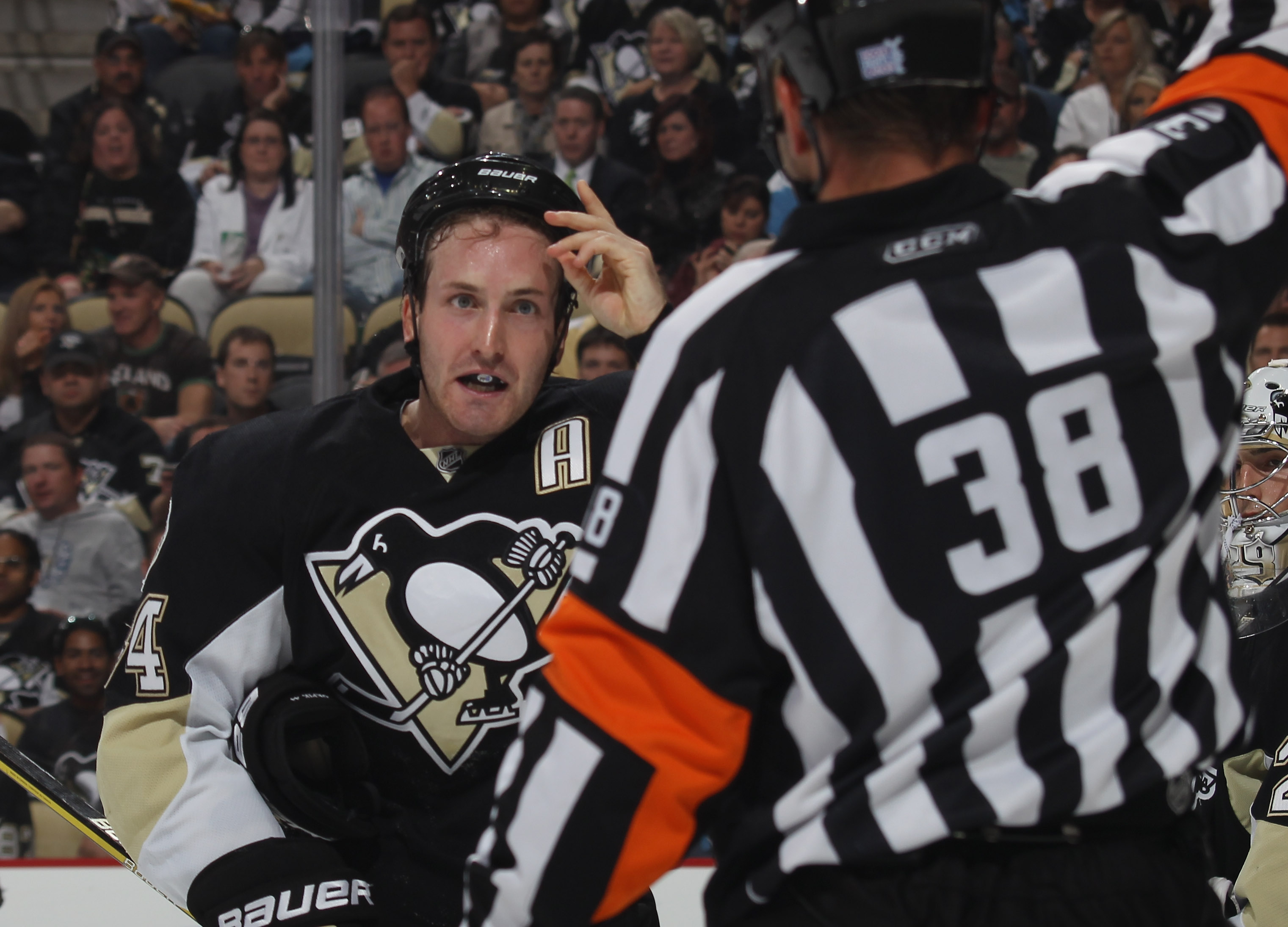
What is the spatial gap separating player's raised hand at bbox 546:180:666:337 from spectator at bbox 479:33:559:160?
9.74 ft

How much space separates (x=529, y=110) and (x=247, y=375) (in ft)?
4.94

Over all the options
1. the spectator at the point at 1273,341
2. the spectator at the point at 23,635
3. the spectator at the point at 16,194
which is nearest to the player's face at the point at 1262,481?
the spectator at the point at 1273,341

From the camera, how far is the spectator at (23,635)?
346 cm

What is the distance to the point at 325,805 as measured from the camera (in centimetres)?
138

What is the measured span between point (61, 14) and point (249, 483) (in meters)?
3.88

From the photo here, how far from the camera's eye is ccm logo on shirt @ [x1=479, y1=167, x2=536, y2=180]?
1.54 meters

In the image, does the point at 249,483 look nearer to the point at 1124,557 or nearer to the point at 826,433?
the point at 826,433

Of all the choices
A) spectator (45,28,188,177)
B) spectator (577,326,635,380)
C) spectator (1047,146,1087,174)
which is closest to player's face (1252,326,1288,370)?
spectator (1047,146,1087,174)

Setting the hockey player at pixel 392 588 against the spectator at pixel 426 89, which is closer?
the hockey player at pixel 392 588

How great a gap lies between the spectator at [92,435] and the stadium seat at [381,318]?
0.85 metres

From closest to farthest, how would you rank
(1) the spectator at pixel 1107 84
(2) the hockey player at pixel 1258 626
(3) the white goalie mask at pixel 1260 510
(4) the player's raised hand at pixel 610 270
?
1. (4) the player's raised hand at pixel 610 270
2. (2) the hockey player at pixel 1258 626
3. (3) the white goalie mask at pixel 1260 510
4. (1) the spectator at pixel 1107 84

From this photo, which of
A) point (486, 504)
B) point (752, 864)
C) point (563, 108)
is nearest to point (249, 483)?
point (486, 504)

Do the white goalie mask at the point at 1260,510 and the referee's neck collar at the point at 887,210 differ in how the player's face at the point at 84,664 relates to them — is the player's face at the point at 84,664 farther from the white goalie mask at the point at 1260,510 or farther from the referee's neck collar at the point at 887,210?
the referee's neck collar at the point at 887,210

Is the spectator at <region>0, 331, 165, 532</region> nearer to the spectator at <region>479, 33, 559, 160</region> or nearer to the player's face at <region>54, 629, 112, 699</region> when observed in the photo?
the player's face at <region>54, 629, 112, 699</region>
